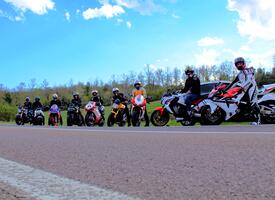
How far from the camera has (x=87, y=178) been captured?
3.52 meters

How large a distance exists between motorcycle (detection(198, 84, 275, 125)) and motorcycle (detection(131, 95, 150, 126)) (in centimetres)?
253

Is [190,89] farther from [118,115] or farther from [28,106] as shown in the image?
[28,106]

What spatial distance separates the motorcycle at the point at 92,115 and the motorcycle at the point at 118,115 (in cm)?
143

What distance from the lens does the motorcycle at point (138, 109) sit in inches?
535

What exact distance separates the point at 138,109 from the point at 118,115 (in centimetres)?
156

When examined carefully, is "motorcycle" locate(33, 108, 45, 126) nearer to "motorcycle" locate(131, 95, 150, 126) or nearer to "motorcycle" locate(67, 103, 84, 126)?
"motorcycle" locate(67, 103, 84, 126)

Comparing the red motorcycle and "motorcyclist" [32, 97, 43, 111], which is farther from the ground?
"motorcyclist" [32, 97, 43, 111]

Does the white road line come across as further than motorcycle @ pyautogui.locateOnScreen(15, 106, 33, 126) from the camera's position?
No

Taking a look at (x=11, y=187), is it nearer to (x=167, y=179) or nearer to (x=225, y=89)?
(x=167, y=179)

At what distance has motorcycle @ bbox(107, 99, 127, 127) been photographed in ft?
49.2

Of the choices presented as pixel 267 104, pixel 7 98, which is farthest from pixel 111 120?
pixel 7 98

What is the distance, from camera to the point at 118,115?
49.3 ft

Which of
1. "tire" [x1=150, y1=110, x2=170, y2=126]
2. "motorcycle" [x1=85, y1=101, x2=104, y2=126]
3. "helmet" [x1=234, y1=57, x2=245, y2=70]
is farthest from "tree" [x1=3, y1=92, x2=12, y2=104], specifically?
"helmet" [x1=234, y1=57, x2=245, y2=70]

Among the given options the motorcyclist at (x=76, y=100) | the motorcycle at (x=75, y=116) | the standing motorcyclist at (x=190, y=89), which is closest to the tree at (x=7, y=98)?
the motorcyclist at (x=76, y=100)
